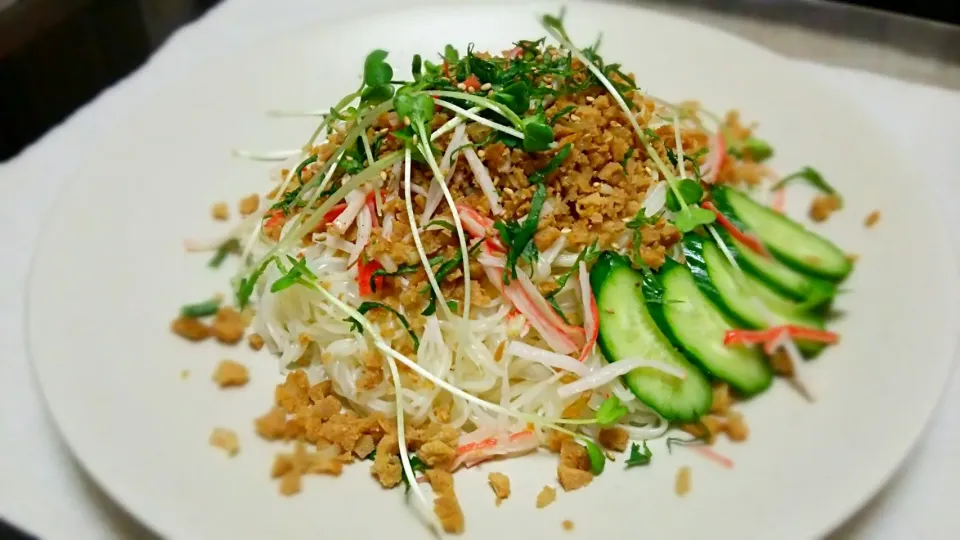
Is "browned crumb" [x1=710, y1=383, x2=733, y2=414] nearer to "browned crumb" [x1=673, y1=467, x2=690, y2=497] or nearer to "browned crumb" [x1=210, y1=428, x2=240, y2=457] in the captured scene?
"browned crumb" [x1=673, y1=467, x2=690, y2=497]

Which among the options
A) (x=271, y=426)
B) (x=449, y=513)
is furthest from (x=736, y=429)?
(x=271, y=426)

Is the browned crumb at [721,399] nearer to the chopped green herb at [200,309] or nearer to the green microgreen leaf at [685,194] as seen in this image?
the green microgreen leaf at [685,194]

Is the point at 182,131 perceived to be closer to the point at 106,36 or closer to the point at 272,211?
the point at 272,211

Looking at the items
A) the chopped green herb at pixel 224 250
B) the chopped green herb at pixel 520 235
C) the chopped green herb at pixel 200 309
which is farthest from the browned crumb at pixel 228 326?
the chopped green herb at pixel 520 235

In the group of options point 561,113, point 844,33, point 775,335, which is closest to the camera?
point 775,335

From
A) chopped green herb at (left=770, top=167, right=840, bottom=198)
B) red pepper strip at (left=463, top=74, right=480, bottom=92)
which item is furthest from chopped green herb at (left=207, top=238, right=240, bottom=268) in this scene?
chopped green herb at (left=770, top=167, right=840, bottom=198)

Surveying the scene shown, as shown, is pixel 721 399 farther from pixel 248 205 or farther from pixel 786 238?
pixel 248 205

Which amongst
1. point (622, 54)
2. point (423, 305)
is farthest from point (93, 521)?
point (622, 54)
